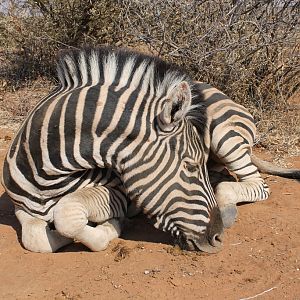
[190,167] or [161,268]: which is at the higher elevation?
[190,167]

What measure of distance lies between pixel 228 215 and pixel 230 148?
0.69 meters

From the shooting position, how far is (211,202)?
3908 mm

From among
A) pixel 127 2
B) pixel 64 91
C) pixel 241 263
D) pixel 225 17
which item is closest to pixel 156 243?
pixel 241 263

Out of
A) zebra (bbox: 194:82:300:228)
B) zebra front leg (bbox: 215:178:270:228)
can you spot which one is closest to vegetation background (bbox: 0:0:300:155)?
zebra (bbox: 194:82:300:228)

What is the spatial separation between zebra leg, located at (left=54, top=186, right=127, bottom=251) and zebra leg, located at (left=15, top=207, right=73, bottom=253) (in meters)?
0.23

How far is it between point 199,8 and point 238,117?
235 cm

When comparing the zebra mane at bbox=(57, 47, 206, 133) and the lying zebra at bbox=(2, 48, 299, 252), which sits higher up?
the zebra mane at bbox=(57, 47, 206, 133)

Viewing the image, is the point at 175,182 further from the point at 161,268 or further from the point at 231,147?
the point at 231,147

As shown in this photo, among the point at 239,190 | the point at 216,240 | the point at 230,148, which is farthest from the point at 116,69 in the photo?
the point at 239,190

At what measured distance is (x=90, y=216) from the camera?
13.0ft

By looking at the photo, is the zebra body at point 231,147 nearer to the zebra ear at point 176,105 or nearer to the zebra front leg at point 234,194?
the zebra front leg at point 234,194

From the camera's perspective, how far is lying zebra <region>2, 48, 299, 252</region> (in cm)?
368

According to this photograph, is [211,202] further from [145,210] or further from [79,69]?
[79,69]

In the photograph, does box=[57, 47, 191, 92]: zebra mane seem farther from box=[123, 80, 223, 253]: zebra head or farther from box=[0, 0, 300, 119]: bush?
box=[0, 0, 300, 119]: bush
